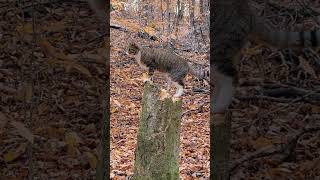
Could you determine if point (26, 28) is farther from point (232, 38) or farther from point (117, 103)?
point (117, 103)

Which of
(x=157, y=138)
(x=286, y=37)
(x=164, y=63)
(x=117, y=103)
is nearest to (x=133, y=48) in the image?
(x=164, y=63)

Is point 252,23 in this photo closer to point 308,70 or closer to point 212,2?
point 212,2

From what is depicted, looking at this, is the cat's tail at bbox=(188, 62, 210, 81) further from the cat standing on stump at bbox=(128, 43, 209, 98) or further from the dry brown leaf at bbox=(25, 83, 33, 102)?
the dry brown leaf at bbox=(25, 83, 33, 102)

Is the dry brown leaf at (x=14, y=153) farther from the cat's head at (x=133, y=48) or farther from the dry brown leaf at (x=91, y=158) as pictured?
the cat's head at (x=133, y=48)

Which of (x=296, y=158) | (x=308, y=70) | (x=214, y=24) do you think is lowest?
(x=296, y=158)

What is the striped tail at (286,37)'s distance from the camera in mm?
1083

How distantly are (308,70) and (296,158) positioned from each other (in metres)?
0.25

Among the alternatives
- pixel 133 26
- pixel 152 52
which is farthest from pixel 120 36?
pixel 152 52

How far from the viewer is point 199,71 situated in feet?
9.44

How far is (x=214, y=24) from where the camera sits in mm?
1257

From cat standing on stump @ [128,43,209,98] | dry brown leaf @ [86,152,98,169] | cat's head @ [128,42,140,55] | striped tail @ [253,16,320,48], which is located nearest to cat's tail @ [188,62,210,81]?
cat standing on stump @ [128,43,209,98]

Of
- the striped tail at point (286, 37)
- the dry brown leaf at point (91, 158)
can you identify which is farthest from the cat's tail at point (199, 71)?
the striped tail at point (286, 37)

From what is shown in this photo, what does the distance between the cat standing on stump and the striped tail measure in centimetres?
144

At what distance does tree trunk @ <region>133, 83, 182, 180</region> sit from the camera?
209 cm
